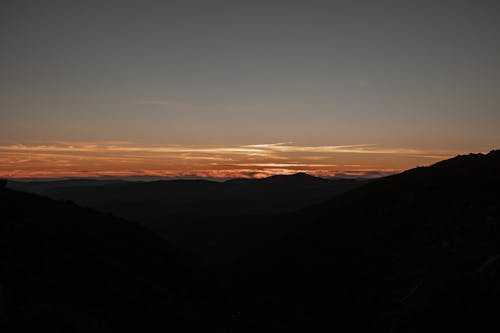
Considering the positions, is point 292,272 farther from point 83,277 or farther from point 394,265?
point 83,277

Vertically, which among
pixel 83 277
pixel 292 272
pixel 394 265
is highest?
pixel 83 277

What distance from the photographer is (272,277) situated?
96.7 ft

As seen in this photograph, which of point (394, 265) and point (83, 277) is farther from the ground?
point (83, 277)

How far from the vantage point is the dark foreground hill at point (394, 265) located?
1686 centimetres

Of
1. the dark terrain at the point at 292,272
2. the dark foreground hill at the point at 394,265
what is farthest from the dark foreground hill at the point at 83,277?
the dark foreground hill at the point at 394,265

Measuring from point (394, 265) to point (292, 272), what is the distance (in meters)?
9.21

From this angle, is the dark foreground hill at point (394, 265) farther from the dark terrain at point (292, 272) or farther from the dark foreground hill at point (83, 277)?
the dark foreground hill at point (83, 277)

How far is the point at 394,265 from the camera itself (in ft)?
80.8

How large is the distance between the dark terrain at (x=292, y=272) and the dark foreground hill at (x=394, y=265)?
101 millimetres

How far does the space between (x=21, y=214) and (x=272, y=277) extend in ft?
76.5

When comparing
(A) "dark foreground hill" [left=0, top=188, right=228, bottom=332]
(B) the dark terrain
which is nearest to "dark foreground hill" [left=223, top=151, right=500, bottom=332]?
(B) the dark terrain

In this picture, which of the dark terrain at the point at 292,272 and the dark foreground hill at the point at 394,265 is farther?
the dark foreground hill at the point at 394,265

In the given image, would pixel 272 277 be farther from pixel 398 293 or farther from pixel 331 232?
pixel 398 293

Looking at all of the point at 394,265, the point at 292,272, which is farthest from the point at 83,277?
the point at 394,265
